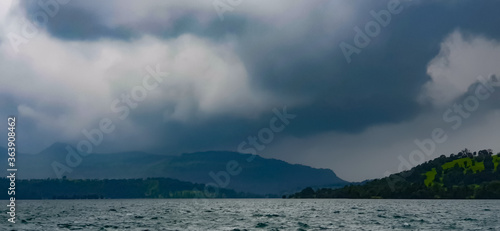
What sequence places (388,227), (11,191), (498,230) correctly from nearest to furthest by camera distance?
1. (11,191)
2. (498,230)
3. (388,227)

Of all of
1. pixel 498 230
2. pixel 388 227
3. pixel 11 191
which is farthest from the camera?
pixel 388 227

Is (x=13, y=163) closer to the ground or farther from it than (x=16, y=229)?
farther from it

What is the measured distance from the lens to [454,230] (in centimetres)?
8012

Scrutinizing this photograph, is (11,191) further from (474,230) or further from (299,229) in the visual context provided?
(474,230)

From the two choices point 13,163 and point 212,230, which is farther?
point 212,230

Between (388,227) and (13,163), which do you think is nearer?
(13,163)

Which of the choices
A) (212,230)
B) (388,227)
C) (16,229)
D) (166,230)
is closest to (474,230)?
(388,227)

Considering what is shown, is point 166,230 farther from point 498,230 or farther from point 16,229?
point 498,230

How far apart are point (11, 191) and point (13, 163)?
149 inches

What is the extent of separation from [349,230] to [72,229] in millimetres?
45006

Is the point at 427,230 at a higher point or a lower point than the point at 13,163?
lower

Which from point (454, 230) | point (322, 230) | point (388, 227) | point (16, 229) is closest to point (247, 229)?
point (322, 230)

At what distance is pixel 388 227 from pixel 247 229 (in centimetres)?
2416

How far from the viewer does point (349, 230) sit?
80.4 m
